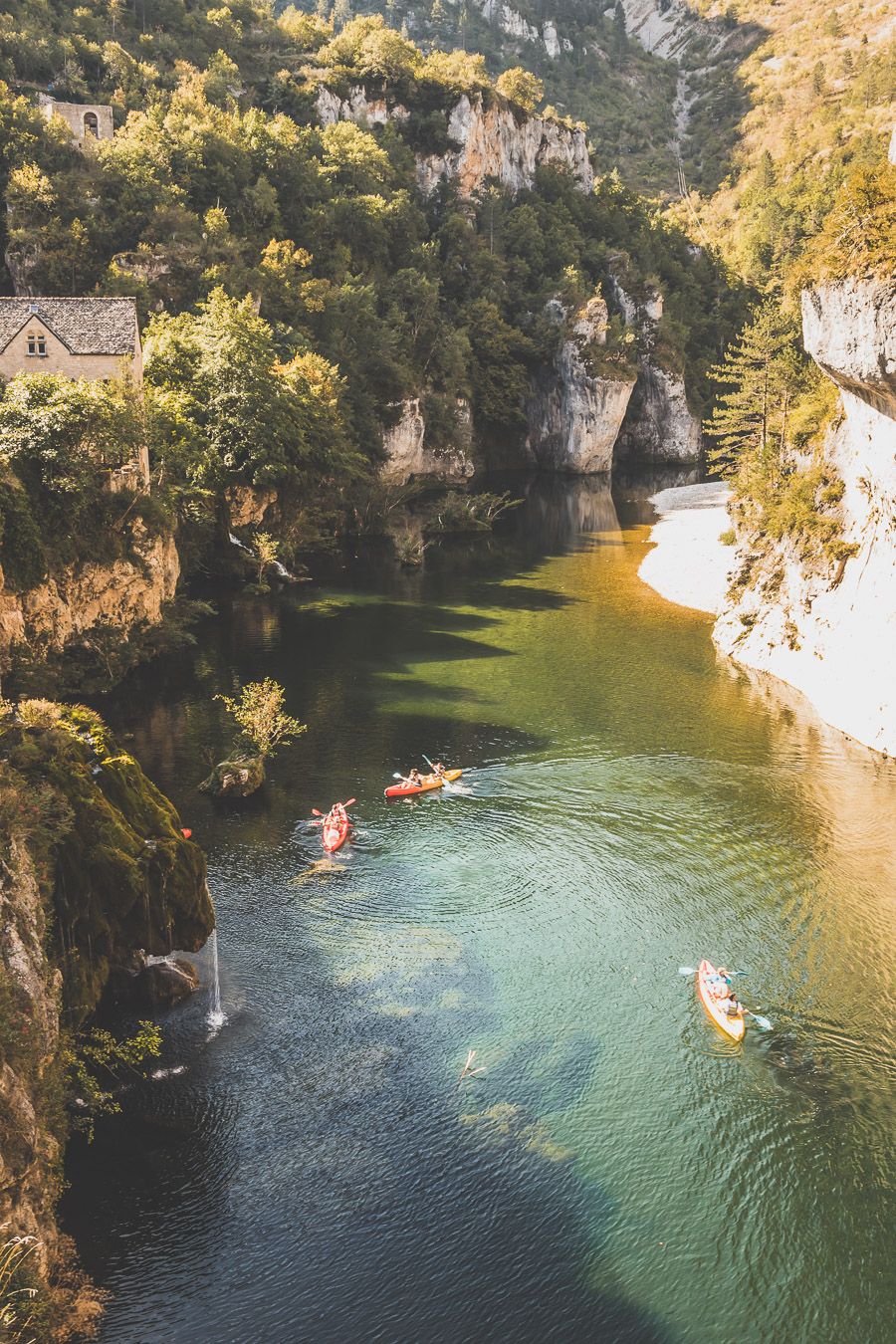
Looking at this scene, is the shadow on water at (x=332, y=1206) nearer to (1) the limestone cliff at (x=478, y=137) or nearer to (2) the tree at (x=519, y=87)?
(1) the limestone cliff at (x=478, y=137)

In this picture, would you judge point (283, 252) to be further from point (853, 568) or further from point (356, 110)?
point (853, 568)

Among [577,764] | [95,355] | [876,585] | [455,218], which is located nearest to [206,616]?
[95,355]

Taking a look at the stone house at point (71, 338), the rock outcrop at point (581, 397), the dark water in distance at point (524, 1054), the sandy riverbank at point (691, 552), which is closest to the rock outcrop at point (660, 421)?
the rock outcrop at point (581, 397)

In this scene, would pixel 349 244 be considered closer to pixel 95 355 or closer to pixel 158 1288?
pixel 95 355

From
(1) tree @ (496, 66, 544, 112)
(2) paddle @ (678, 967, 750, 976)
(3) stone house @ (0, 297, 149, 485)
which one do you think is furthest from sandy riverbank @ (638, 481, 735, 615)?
(1) tree @ (496, 66, 544, 112)

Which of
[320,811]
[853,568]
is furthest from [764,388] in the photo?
[320,811]

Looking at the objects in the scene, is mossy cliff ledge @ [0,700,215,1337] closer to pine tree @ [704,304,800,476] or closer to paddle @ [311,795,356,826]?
paddle @ [311,795,356,826]

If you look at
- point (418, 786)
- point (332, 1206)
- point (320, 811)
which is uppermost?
point (418, 786)
